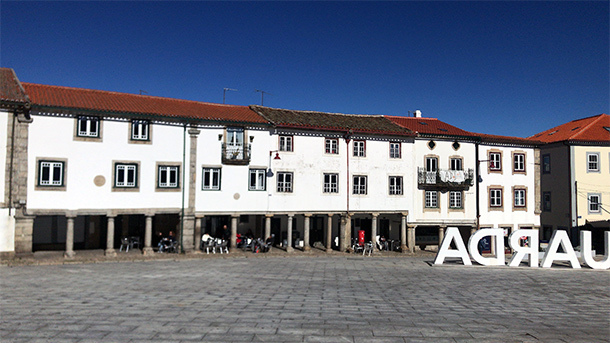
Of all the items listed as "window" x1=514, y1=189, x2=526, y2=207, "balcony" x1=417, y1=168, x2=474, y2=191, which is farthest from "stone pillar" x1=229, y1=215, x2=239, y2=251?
"window" x1=514, y1=189, x2=526, y2=207

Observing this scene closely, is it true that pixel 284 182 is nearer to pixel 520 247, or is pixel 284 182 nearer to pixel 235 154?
pixel 235 154

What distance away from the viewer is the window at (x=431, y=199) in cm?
3544

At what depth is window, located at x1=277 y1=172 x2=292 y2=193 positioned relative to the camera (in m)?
31.9

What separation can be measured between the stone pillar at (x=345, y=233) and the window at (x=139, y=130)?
50.6 feet

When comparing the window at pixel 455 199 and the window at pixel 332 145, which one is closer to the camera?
the window at pixel 332 145

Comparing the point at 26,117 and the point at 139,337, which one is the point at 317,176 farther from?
the point at 139,337

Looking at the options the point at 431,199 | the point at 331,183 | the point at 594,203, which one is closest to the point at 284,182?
the point at 331,183

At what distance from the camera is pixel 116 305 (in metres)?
14.6

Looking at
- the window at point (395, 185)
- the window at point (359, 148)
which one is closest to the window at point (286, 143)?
the window at point (359, 148)

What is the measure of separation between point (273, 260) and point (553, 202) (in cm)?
2738

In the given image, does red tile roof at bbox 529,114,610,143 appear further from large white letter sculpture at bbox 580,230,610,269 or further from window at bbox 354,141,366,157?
window at bbox 354,141,366,157

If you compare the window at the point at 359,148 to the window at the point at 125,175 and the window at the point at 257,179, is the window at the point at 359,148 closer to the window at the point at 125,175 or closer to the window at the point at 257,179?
the window at the point at 257,179

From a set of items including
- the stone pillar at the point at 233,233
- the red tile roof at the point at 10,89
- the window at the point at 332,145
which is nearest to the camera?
the red tile roof at the point at 10,89

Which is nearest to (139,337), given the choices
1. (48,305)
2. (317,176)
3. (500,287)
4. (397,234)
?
(48,305)
